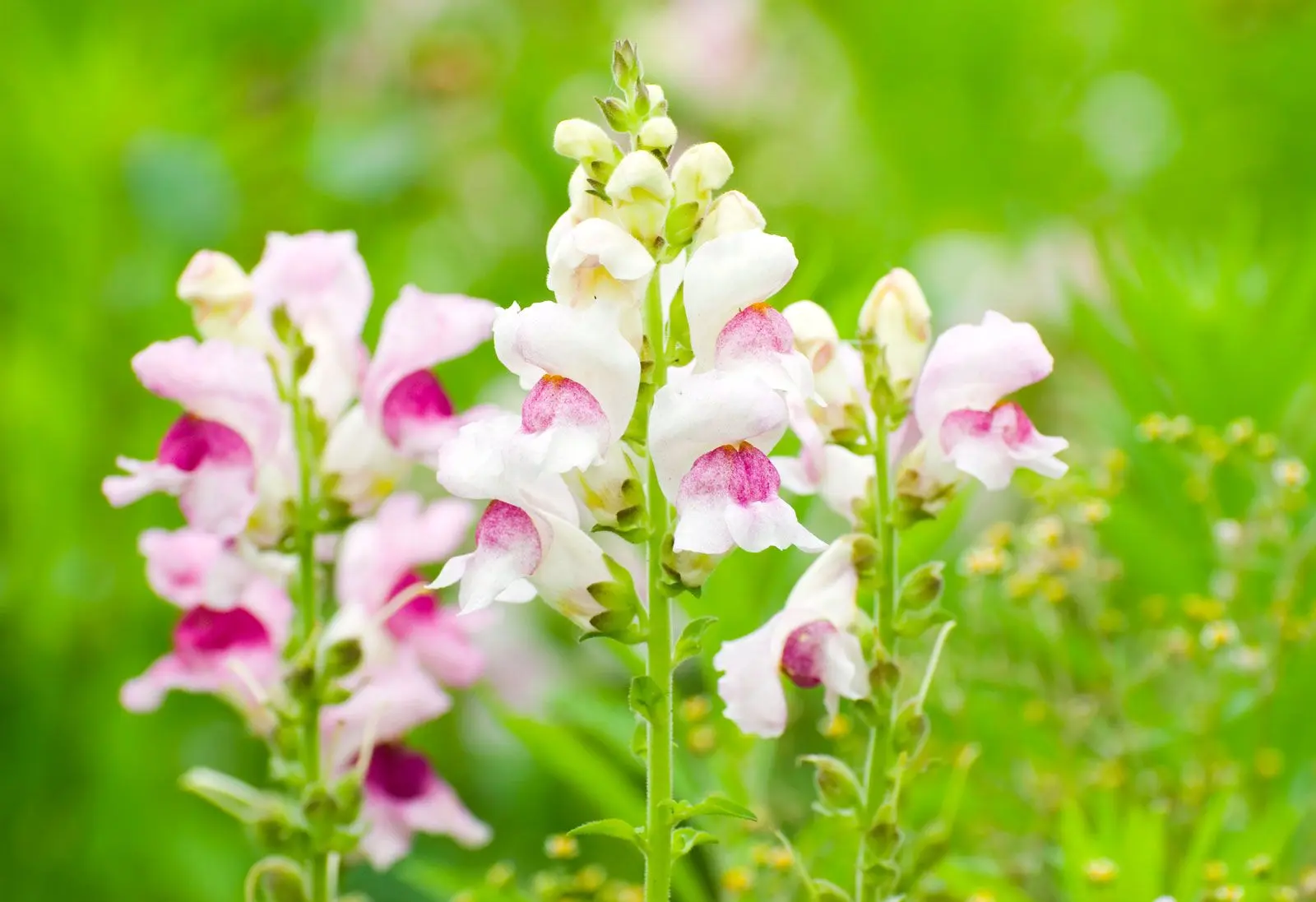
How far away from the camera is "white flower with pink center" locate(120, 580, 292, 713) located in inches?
22.7

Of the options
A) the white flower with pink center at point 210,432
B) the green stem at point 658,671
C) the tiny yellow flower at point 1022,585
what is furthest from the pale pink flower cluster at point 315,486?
the tiny yellow flower at point 1022,585

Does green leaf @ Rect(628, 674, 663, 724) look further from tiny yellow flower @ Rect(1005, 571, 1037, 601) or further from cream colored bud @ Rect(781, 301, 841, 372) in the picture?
tiny yellow flower @ Rect(1005, 571, 1037, 601)

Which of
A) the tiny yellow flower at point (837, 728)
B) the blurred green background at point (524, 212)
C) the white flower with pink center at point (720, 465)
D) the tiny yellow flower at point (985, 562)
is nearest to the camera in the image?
the white flower with pink center at point (720, 465)

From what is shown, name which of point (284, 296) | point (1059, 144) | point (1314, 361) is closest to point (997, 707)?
point (1314, 361)

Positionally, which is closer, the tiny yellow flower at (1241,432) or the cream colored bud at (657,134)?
the cream colored bud at (657,134)

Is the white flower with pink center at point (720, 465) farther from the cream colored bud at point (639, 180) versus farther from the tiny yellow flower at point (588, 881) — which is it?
the tiny yellow flower at point (588, 881)

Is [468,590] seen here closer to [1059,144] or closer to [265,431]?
[265,431]

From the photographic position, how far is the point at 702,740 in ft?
1.99

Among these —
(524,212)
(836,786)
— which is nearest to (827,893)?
(836,786)

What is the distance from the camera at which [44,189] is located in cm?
111

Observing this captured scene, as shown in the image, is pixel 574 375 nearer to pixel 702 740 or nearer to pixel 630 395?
pixel 630 395

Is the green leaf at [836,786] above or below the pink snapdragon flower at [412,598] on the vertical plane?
below

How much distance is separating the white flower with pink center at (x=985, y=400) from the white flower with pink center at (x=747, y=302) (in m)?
0.07

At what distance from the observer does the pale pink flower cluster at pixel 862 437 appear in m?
A: 0.47
